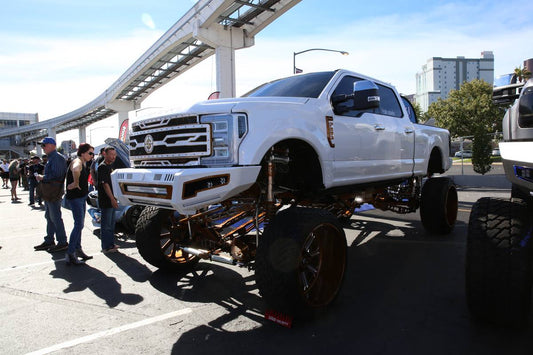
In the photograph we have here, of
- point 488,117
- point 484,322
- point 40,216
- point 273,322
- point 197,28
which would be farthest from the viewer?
point 488,117

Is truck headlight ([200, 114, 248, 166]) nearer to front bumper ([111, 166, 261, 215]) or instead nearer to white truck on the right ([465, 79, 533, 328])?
front bumper ([111, 166, 261, 215])

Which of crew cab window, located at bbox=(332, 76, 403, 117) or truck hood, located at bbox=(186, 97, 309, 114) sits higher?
crew cab window, located at bbox=(332, 76, 403, 117)

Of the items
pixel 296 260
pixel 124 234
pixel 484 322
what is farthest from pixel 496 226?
pixel 124 234

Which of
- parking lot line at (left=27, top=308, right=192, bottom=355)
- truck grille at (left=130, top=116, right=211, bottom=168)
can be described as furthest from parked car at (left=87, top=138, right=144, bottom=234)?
parking lot line at (left=27, top=308, right=192, bottom=355)

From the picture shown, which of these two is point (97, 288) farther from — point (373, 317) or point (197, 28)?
point (197, 28)

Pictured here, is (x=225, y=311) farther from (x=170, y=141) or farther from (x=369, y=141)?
(x=369, y=141)

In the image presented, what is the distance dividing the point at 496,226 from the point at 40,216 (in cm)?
1128

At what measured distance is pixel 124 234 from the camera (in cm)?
726

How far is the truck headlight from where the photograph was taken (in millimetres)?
2980

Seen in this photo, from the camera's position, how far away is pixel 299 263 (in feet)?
9.59

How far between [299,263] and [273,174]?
34.0 inches

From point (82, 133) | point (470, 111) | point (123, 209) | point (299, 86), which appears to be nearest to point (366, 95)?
point (299, 86)

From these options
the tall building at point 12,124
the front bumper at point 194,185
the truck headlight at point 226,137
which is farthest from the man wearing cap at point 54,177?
the tall building at point 12,124

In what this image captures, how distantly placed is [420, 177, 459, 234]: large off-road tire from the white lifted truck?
990 millimetres
